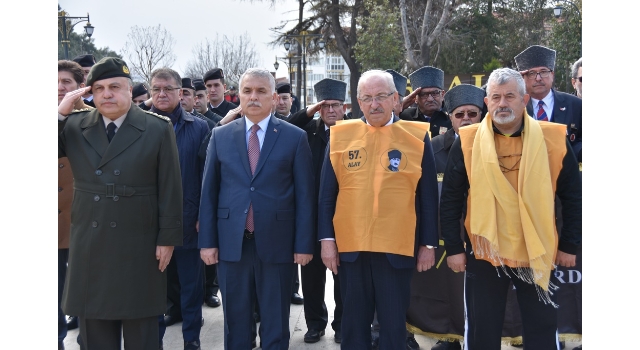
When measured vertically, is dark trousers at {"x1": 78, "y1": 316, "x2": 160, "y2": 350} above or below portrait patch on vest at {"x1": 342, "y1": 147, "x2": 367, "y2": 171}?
below

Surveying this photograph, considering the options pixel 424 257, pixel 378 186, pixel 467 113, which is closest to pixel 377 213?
pixel 378 186

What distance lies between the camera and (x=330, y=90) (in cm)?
524

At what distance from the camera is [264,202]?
399 centimetres

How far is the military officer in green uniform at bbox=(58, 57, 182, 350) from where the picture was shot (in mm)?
3672

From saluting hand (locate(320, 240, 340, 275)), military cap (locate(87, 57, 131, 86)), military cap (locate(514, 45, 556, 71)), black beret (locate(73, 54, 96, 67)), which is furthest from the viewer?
black beret (locate(73, 54, 96, 67))

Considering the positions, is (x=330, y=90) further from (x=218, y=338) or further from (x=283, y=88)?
(x=218, y=338)

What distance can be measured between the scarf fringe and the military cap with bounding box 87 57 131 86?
2586 millimetres

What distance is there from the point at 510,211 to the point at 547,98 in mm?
1799

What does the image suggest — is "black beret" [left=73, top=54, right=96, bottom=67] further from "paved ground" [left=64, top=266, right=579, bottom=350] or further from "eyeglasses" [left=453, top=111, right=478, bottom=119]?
"eyeglasses" [left=453, top=111, right=478, bottom=119]

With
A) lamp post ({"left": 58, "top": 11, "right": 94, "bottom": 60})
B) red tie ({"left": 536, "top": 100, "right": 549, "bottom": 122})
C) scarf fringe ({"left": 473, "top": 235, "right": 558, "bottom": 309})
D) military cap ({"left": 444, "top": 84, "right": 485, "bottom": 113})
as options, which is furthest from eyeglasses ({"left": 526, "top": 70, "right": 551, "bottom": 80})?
lamp post ({"left": 58, "top": 11, "right": 94, "bottom": 60})

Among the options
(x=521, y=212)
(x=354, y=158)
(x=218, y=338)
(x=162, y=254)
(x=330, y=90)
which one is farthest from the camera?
(x=218, y=338)

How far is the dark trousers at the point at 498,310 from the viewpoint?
3662 millimetres

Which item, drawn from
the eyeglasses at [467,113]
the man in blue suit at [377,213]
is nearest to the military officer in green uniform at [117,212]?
the man in blue suit at [377,213]

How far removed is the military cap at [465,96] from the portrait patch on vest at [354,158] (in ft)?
3.84
